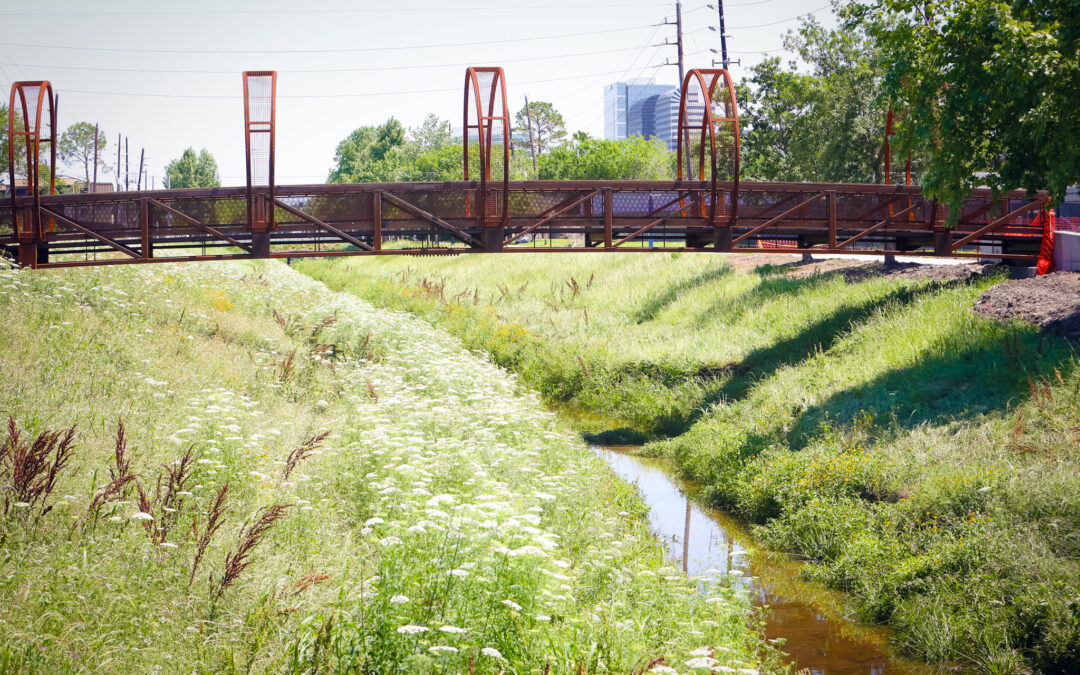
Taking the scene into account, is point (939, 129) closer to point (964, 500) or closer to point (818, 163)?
point (964, 500)

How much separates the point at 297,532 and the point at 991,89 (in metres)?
13.2

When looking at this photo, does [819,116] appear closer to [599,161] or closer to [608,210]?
[608,210]

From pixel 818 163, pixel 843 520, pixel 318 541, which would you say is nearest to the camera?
pixel 318 541

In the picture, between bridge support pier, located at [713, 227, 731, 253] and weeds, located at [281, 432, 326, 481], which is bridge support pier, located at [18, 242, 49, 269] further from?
bridge support pier, located at [713, 227, 731, 253]

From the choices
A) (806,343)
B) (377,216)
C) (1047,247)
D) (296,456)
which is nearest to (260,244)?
(377,216)

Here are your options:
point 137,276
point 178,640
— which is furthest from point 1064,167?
point 137,276

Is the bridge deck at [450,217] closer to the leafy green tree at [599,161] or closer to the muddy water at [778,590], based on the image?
the muddy water at [778,590]

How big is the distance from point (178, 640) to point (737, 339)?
17422 mm

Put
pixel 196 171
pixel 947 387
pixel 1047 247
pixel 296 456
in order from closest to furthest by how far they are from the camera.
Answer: pixel 296 456 → pixel 947 387 → pixel 1047 247 → pixel 196 171

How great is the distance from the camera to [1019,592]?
7.96 m

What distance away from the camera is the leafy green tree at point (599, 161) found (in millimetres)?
65250

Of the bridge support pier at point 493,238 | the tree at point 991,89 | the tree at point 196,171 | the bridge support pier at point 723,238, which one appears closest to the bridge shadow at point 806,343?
the bridge support pier at point 723,238

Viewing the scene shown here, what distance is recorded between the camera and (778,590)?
9.62m

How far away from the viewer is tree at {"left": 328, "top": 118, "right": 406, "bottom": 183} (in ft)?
257
